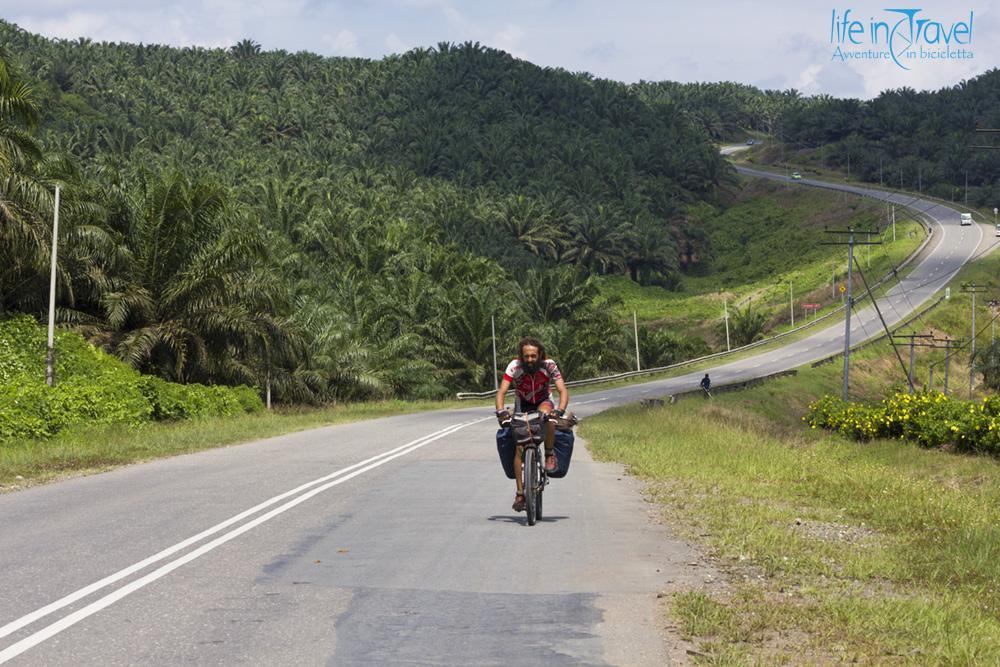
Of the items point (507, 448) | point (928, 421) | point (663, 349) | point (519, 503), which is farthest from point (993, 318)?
point (519, 503)

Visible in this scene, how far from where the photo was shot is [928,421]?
110ft

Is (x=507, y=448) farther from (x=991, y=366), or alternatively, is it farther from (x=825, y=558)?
(x=991, y=366)

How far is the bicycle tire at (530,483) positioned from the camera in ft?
37.0

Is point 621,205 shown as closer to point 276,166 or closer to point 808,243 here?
point 808,243

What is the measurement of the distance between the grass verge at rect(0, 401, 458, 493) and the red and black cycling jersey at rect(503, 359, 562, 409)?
637cm

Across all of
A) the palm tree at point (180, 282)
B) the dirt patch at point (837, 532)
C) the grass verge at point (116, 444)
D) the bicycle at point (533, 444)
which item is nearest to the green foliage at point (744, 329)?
the palm tree at point (180, 282)

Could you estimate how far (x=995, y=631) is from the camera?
22.1 ft

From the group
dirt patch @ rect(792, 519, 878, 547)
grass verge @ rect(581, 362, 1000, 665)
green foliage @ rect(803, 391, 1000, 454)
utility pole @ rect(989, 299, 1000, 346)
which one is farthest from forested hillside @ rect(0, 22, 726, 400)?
utility pole @ rect(989, 299, 1000, 346)

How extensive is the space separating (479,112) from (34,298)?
149 meters

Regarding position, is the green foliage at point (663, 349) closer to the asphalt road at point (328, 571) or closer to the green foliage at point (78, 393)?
the green foliage at point (78, 393)

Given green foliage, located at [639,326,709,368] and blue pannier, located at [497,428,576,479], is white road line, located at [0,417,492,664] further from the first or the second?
green foliage, located at [639,326,709,368]

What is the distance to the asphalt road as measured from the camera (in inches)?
247

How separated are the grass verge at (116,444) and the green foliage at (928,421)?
17.1m

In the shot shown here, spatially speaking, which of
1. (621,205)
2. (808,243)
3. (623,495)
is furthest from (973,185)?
(623,495)
